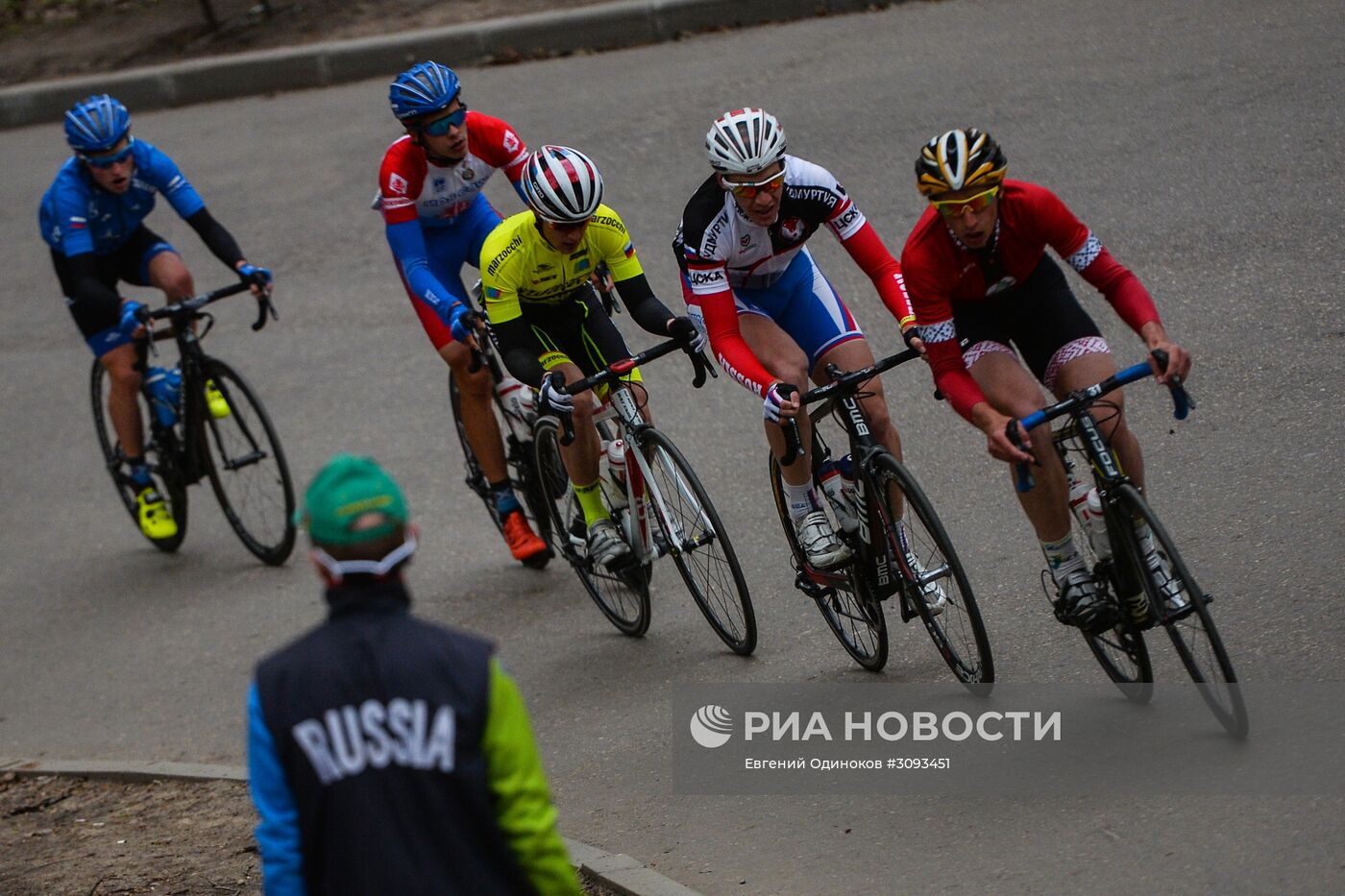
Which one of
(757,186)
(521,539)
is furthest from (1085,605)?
(521,539)

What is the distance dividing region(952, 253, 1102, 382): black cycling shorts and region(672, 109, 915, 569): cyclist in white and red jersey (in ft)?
1.23

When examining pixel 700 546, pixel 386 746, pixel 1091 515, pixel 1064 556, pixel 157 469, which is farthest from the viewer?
pixel 157 469

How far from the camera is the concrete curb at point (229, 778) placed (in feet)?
15.4

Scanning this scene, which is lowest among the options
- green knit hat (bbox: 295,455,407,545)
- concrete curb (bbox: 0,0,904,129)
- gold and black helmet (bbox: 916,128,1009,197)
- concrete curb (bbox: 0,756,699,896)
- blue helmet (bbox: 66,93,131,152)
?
concrete curb (bbox: 0,756,699,896)

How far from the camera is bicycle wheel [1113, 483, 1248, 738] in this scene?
4.68 m

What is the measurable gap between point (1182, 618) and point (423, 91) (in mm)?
4288

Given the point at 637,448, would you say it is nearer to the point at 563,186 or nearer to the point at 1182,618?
the point at 563,186

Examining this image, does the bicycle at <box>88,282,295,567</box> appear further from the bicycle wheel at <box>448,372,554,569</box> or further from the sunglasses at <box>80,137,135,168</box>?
the bicycle wheel at <box>448,372,554,569</box>

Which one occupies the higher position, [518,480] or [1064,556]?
[518,480]

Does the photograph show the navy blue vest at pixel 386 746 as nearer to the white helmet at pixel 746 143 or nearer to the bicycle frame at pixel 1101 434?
the bicycle frame at pixel 1101 434

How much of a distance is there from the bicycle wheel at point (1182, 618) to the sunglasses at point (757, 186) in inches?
71.5

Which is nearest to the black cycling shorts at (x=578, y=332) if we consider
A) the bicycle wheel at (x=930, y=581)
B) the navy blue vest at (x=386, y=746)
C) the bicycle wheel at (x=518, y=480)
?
the bicycle wheel at (x=518, y=480)

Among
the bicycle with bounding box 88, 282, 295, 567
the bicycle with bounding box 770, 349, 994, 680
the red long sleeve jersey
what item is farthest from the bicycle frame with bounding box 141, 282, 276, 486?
the red long sleeve jersey

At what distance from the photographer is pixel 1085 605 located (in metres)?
5.15
